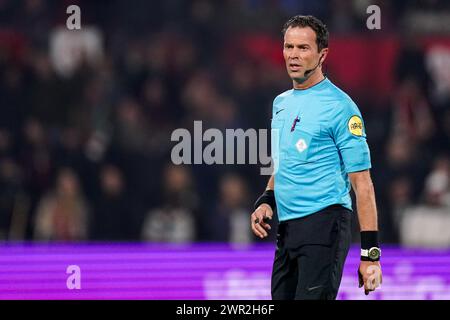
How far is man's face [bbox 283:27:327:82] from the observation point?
4770 millimetres

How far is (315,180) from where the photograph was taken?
188 inches

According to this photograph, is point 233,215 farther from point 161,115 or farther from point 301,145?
point 301,145

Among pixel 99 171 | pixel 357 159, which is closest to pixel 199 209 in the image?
pixel 99 171

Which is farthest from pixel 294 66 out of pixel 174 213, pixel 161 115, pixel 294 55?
pixel 161 115

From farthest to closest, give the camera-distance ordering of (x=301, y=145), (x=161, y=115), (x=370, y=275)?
1. (x=161, y=115)
2. (x=301, y=145)
3. (x=370, y=275)

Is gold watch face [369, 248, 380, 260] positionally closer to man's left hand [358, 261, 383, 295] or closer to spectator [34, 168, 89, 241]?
man's left hand [358, 261, 383, 295]

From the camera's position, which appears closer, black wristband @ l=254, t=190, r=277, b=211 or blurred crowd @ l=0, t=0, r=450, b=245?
black wristband @ l=254, t=190, r=277, b=211

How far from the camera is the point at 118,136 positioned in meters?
10.4

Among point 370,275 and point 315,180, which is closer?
point 370,275

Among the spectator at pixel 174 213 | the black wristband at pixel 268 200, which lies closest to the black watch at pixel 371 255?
the black wristband at pixel 268 200

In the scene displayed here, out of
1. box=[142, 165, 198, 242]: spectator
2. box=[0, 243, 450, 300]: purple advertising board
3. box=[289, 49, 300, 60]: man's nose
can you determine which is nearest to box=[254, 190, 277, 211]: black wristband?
box=[289, 49, 300, 60]: man's nose

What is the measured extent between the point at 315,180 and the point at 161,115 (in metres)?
5.96

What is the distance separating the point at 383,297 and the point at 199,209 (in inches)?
123

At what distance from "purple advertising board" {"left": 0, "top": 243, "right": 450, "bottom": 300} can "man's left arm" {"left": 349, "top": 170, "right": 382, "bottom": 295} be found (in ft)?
7.22
